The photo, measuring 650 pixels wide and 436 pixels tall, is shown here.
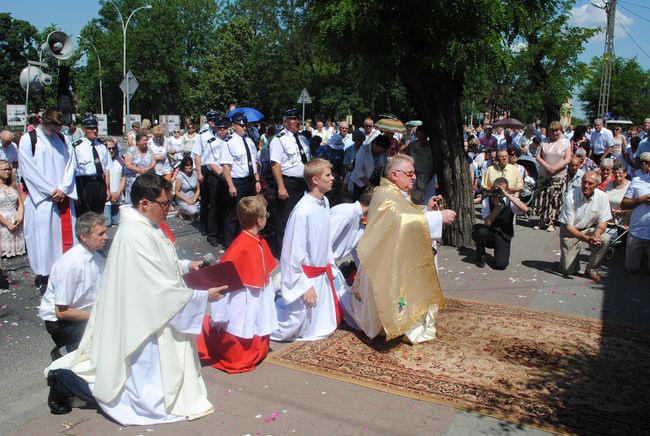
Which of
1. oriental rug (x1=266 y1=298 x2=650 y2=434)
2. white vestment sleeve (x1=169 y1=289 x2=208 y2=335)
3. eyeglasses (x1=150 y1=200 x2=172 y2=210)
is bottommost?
oriental rug (x1=266 y1=298 x2=650 y2=434)

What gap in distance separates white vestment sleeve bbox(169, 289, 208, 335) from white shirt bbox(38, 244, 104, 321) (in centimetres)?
96

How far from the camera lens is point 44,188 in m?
7.23

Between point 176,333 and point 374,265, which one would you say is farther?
point 374,265

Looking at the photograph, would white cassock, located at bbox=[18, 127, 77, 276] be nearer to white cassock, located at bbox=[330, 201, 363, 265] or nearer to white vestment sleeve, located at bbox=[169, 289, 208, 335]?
white cassock, located at bbox=[330, 201, 363, 265]

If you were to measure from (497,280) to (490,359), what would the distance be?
3.15 m

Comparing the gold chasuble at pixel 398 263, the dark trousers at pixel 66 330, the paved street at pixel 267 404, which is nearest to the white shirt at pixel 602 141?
the paved street at pixel 267 404

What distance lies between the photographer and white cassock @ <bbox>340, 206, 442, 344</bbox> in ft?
18.7

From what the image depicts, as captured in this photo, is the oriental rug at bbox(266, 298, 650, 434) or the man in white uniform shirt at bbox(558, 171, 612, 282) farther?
the man in white uniform shirt at bbox(558, 171, 612, 282)

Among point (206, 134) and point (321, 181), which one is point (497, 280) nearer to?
point (321, 181)

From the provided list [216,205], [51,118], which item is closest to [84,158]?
[51,118]

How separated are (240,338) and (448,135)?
5.76 metres

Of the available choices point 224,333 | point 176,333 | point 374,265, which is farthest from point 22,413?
point 374,265

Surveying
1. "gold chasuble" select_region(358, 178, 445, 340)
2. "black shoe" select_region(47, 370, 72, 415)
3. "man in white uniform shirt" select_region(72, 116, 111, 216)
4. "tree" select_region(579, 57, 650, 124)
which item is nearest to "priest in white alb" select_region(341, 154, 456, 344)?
"gold chasuble" select_region(358, 178, 445, 340)

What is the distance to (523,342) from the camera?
5.86m
